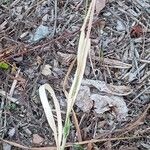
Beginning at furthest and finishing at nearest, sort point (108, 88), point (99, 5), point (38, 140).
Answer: point (99, 5) < point (108, 88) < point (38, 140)

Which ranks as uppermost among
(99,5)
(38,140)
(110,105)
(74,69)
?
(99,5)

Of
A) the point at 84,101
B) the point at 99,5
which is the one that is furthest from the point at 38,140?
the point at 99,5

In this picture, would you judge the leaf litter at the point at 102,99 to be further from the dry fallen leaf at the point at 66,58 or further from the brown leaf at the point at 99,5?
the brown leaf at the point at 99,5

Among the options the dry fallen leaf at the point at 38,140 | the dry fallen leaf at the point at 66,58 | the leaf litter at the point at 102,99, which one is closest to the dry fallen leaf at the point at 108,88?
the leaf litter at the point at 102,99

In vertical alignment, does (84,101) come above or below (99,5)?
below

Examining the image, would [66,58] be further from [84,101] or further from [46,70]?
[84,101]

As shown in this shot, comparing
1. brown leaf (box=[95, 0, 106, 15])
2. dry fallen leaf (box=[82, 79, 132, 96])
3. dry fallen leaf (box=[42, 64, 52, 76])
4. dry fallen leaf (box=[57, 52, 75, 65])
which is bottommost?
dry fallen leaf (box=[82, 79, 132, 96])

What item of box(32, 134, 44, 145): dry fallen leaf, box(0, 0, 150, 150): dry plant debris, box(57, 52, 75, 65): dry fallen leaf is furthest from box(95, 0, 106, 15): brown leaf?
box(32, 134, 44, 145): dry fallen leaf

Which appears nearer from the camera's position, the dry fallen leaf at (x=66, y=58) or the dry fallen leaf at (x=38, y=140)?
the dry fallen leaf at (x=38, y=140)

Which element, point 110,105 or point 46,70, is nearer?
point 110,105

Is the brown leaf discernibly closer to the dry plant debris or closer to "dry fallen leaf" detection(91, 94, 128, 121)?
the dry plant debris
